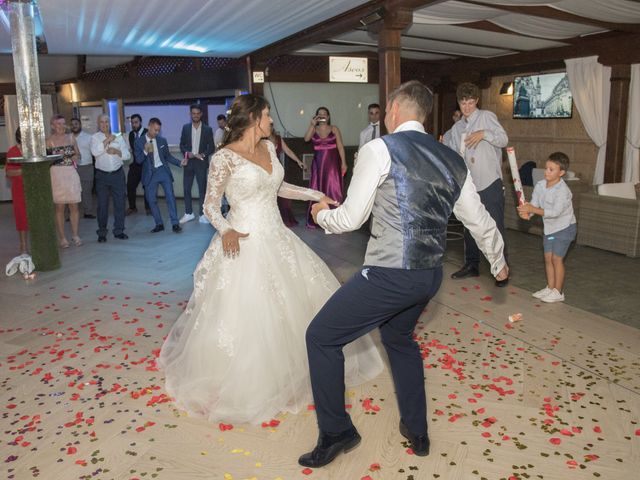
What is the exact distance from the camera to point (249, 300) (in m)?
3.30

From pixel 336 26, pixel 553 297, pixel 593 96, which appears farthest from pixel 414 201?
pixel 593 96

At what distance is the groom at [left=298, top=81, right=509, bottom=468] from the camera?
7.72ft

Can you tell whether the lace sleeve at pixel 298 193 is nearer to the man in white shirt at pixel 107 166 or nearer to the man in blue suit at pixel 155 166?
the man in white shirt at pixel 107 166

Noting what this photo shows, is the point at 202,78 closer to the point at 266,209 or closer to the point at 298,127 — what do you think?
the point at 298,127

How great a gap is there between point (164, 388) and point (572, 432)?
7.32ft

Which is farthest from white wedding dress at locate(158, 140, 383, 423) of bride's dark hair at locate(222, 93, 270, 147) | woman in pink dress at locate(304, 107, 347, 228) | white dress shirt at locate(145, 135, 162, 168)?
white dress shirt at locate(145, 135, 162, 168)

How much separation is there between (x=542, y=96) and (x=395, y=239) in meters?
9.04

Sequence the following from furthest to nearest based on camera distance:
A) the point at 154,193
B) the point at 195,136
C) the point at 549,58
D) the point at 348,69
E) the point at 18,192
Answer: the point at 549,58, the point at 195,136, the point at 154,193, the point at 348,69, the point at 18,192

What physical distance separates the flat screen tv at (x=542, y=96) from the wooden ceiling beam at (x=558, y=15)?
177 cm

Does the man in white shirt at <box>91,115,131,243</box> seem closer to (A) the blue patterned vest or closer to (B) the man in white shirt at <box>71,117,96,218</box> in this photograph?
(B) the man in white shirt at <box>71,117,96,218</box>

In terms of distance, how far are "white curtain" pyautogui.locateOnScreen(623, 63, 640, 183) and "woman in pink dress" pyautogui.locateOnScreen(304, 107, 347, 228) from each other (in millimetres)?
4207

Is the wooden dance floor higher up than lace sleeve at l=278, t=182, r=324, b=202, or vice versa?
lace sleeve at l=278, t=182, r=324, b=202

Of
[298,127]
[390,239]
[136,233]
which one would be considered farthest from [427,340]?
[298,127]

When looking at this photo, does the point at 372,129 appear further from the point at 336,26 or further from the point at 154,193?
the point at 154,193
